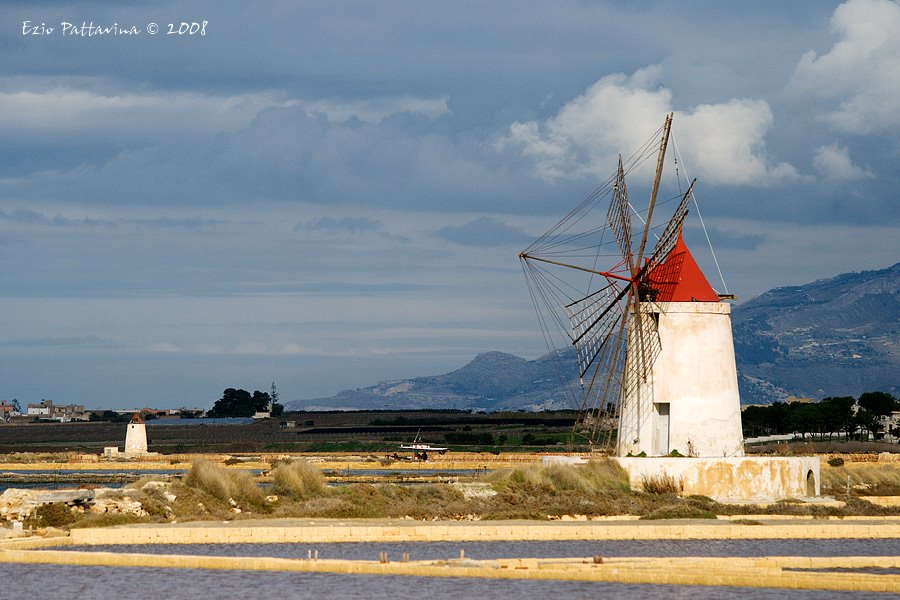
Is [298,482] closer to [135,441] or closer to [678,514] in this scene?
[678,514]

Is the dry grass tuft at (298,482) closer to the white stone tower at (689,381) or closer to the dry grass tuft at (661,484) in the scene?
the dry grass tuft at (661,484)

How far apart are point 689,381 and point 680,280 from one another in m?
2.75

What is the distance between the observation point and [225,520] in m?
26.9

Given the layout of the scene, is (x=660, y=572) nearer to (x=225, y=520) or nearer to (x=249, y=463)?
(x=225, y=520)

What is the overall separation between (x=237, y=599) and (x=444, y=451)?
66.4m

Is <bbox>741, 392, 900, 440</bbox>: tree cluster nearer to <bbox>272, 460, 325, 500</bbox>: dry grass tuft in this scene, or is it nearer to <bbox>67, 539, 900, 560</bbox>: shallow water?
<bbox>272, 460, 325, 500</bbox>: dry grass tuft

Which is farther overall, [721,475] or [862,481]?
[862,481]

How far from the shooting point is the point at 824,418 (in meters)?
97.9

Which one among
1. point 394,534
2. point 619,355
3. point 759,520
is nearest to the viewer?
point 394,534

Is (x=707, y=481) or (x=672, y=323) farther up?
(x=672, y=323)

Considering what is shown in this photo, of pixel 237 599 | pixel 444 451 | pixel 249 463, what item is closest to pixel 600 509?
pixel 237 599

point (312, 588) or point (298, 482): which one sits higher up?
point (298, 482)

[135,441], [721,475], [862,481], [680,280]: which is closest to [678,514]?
[721,475]

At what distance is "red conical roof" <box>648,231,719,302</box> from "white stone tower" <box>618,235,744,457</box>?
26 millimetres
